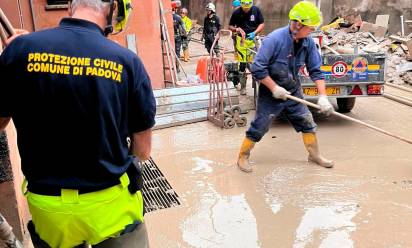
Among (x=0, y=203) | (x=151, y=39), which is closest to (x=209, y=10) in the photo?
(x=151, y=39)

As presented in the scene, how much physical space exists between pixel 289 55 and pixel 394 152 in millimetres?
1915

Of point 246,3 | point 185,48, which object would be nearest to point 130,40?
point 246,3

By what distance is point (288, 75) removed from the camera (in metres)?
4.61

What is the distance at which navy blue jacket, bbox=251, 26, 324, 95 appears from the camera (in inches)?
177

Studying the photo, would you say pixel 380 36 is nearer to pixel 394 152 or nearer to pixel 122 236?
pixel 394 152

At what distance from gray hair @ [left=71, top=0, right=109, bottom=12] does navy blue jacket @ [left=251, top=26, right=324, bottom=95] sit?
2912 mm

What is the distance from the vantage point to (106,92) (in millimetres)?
1651

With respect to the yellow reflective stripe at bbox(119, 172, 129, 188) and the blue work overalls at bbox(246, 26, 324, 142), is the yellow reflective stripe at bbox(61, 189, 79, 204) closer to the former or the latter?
the yellow reflective stripe at bbox(119, 172, 129, 188)

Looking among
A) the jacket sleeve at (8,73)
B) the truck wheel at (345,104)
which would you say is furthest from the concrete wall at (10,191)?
the truck wheel at (345,104)

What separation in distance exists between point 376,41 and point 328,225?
1069 cm

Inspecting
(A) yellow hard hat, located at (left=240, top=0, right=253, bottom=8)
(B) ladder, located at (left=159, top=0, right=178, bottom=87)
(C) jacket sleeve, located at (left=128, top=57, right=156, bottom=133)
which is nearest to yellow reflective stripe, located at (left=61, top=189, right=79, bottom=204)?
(C) jacket sleeve, located at (left=128, top=57, right=156, bottom=133)

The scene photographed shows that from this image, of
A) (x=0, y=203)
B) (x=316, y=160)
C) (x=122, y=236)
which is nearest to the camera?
(x=122, y=236)

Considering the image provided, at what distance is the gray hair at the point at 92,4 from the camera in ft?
5.65

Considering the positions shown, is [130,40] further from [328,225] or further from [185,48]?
[185,48]
